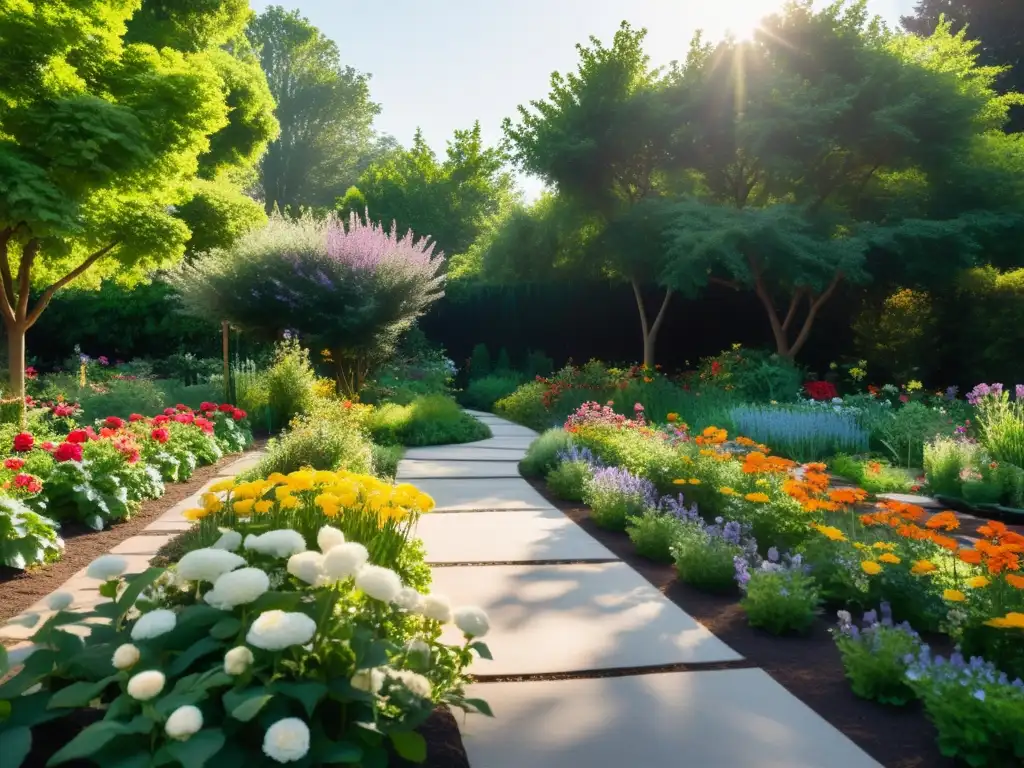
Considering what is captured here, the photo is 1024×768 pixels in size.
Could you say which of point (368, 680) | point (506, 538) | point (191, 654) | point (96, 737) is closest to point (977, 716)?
point (368, 680)

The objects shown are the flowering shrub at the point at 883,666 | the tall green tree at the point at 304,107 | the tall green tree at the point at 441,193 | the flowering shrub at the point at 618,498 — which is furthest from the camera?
the tall green tree at the point at 304,107

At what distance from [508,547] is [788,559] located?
1375 mm

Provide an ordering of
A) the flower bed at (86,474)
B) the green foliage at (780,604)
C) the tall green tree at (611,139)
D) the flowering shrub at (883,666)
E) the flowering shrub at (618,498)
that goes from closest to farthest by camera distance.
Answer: the flowering shrub at (883,666)
the green foliage at (780,604)
the flower bed at (86,474)
the flowering shrub at (618,498)
the tall green tree at (611,139)

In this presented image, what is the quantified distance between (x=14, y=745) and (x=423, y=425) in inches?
261

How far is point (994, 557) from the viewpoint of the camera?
7.70 feet

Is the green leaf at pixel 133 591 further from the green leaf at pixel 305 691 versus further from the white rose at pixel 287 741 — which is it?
the white rose at pixel 287 741

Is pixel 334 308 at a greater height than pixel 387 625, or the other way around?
pixel 334 308

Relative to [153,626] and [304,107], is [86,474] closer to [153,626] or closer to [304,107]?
[153,626]

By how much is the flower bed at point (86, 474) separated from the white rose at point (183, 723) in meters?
2.47

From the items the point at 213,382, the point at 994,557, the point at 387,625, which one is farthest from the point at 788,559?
the point at 213,382

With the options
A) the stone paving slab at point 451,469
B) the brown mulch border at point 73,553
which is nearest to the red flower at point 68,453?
the brown mulch border at point 73,553

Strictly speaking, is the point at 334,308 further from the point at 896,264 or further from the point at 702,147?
the point at 896,264

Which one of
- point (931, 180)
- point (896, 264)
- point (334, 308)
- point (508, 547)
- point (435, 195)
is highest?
point (435, 195)

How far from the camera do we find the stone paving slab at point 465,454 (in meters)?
6.77
